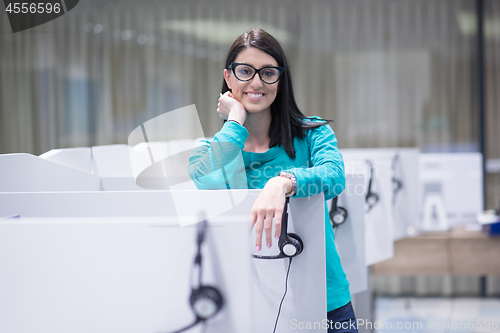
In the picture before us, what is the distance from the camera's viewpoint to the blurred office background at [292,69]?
3418 millimetres

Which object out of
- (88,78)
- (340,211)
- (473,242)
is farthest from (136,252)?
(88,78)

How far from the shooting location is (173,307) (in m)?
0.61

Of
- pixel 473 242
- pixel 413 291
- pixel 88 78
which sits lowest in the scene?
pixel 413 291

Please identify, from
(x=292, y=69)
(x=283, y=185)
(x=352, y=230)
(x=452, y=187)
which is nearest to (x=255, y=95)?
(x=283, y=185)

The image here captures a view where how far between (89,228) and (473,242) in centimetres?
229

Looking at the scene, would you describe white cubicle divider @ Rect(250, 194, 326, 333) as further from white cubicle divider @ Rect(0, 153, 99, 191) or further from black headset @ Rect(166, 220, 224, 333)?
white cubicle divider @ Rect(0, 153, 99, 191)

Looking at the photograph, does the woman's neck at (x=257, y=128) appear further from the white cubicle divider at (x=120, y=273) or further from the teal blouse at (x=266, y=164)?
the white cubicle divider at (x=120, y=273)

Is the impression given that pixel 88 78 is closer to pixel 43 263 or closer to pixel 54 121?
pixel 54 121

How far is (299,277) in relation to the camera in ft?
2.13

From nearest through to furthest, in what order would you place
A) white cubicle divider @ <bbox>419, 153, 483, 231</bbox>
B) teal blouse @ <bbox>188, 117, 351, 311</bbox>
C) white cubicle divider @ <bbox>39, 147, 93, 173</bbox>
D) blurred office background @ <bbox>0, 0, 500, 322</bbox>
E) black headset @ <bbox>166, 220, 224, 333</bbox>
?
black headset @ <bbox>166, 220, 224, 333</bbox>
teal blouse @ <bbox>188, 117, 351, 311</bbox>
white cubicle divider @ <bbox>39, 147, 93, 173</bbox>
white cubicle divider @ <bbox>419, 153, 483, 231</bbox>
blurred office background @ <bbox>0, 0, 500, 322</bbox>

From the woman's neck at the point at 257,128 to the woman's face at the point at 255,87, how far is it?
0.04 meters

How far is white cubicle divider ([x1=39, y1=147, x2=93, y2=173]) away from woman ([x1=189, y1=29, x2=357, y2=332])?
0.78m

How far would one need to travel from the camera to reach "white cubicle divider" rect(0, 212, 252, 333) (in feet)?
2.01

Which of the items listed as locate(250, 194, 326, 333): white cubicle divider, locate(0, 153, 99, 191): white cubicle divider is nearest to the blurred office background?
locate(0, 153, 99, 191): white cubicle divider
